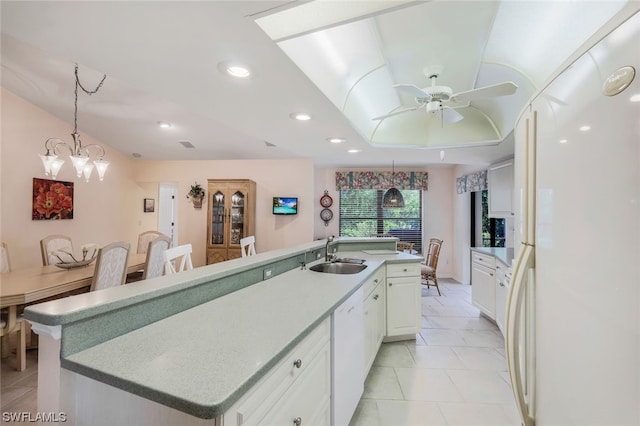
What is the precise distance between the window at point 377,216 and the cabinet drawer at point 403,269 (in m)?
3.47

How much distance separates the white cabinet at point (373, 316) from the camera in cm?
229

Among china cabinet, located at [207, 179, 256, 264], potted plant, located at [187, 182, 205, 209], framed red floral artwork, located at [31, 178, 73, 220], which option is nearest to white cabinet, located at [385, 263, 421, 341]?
china cabinet, located at [207, 179, 256, 264]

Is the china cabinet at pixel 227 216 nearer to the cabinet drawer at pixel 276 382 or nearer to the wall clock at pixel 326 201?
the wall clock at pixel 326 201

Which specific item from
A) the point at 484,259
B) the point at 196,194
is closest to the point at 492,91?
the point at 484,259

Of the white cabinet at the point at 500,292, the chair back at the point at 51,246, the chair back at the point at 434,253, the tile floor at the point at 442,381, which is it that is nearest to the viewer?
the tile floor at the point at 442,381

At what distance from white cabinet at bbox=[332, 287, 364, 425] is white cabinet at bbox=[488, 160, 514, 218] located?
339 centimetres

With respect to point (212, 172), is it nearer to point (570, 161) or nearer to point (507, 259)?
point (507, 259)

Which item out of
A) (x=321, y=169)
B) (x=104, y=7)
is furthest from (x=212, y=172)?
(x=104, y=7)

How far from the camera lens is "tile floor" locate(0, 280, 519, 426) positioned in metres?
2.00

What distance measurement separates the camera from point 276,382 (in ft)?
3.25

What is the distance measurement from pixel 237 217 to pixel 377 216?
10.1 feet

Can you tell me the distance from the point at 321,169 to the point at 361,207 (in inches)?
49.7

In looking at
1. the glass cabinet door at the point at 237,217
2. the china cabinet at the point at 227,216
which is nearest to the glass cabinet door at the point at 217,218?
the china cabinet at the point at 227,216

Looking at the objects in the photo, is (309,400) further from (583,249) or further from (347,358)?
(583,249)
